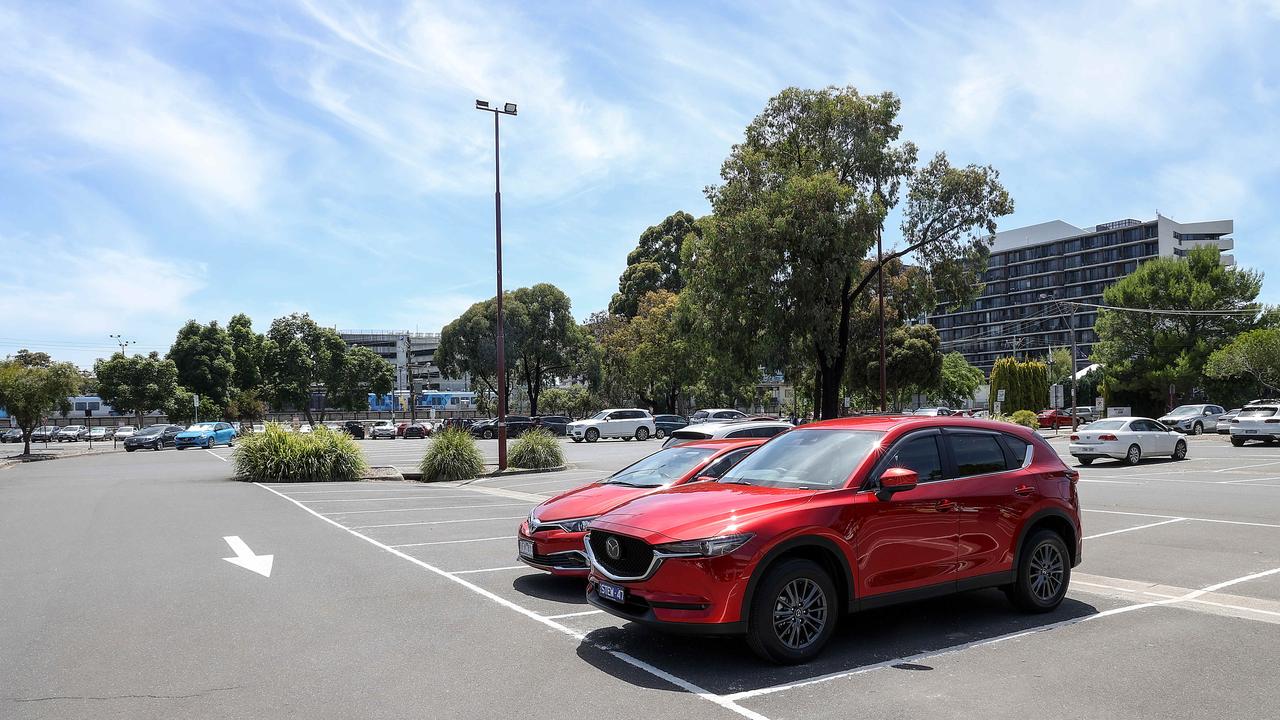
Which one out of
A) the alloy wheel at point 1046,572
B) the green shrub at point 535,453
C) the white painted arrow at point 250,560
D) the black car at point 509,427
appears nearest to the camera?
the alloy wheel at point 1046,572

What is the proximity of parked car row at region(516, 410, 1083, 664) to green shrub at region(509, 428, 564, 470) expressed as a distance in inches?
727

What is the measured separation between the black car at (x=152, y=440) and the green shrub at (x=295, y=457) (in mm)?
27718

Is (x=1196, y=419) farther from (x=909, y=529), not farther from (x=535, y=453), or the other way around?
(x=909, y=529)

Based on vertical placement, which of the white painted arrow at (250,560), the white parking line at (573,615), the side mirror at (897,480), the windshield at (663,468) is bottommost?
the white parking line at (573,615)

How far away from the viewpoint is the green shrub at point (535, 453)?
25.3 meters

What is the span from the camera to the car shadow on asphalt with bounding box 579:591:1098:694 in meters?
5.57

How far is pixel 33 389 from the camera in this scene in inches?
1570

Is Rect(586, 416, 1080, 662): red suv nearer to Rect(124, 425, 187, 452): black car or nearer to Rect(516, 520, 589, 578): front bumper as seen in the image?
Rect(516, 520, 589, 578): front bumper

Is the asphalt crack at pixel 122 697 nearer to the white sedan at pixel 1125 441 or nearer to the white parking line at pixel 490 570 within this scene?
the white parking line at pixel 490 570

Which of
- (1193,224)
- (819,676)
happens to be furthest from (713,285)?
(1193,224)

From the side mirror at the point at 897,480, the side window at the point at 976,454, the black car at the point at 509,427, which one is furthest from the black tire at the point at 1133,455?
the black car at the point at 509,427

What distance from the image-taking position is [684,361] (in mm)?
52750

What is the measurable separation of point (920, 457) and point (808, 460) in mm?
861

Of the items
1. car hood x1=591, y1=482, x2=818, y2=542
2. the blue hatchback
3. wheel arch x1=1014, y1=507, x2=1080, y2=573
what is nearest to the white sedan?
wheel arch x1=1014, y1=507, x2=1080, y2=573
